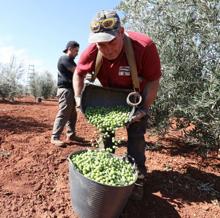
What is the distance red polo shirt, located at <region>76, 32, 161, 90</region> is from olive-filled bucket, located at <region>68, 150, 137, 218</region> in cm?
99

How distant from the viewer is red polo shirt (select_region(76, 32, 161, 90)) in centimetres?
415

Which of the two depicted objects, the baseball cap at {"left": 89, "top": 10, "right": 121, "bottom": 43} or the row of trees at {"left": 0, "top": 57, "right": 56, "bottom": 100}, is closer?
the baseball cap at {"left": 89, "top": 10, "right": 121, "bottom": 43}

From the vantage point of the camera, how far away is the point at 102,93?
445 cm

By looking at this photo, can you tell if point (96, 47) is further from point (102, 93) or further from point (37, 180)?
point (37, 180)

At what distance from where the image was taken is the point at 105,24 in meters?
3.78

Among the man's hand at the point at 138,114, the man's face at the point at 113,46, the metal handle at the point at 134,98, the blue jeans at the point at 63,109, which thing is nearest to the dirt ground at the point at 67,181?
the blue jeans at the point at 63,109

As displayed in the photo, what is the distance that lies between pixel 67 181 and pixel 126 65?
1.65 m

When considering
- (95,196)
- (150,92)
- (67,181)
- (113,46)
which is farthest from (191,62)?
(95,196)

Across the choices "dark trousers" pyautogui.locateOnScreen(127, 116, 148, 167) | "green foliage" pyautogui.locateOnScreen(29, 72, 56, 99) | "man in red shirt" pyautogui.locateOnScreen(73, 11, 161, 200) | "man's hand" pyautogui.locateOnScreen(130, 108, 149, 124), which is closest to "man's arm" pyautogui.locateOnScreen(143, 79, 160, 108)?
"man in red shirt" pyautogui.locateOnScreen(73, 11, 161, 200)

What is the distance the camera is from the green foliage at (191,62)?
5.28 m

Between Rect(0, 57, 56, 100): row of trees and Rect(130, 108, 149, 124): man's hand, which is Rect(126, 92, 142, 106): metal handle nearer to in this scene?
Rect(130, 108, 149, 124): man's hand

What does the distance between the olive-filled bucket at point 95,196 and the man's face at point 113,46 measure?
1114 mm

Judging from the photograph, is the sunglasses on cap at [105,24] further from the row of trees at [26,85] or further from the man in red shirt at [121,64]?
the row of trees at [26,85]

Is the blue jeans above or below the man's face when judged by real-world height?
below
